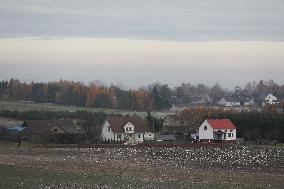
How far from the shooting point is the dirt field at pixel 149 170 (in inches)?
1252

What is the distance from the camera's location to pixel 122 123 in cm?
8225

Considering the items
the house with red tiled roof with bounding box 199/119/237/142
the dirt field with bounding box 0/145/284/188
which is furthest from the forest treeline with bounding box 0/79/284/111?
the dirt field with bounding box 0/145/284/188

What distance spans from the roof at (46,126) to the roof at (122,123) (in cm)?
498

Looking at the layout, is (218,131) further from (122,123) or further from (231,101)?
(231,101)

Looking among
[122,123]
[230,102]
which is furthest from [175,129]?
[230,102]

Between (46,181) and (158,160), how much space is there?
18402 mm

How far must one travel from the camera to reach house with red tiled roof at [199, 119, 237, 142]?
3142 inches

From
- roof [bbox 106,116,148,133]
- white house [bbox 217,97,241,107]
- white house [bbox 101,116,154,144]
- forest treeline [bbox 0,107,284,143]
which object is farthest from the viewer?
white house [bbox 217,97,241,107]

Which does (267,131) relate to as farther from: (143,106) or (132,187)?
(143,106)

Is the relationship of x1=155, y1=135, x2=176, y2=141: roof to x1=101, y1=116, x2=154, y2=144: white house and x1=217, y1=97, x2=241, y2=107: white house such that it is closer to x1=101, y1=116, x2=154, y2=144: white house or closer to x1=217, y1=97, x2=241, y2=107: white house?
x1=101, y1=116, x2=154, y2=144: white house

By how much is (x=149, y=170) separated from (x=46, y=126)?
4276 centimetres

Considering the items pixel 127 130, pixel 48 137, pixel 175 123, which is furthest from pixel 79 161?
pixel 175 123

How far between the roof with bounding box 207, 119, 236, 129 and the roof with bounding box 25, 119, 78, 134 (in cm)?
1796

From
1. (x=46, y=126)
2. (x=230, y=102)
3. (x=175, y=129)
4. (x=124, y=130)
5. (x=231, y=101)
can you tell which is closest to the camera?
(x=46, y=126)
